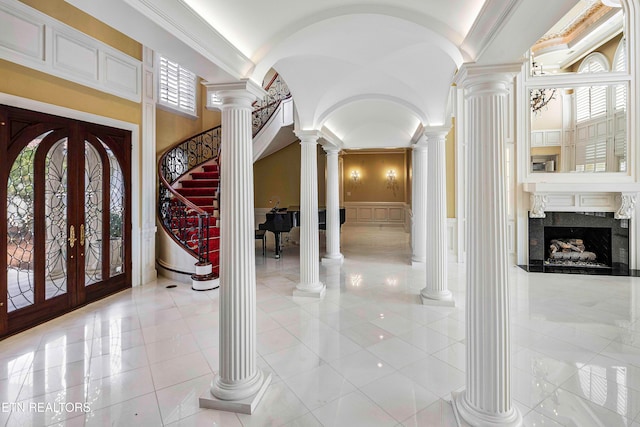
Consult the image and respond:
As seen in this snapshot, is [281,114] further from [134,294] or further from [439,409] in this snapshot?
[439,409]

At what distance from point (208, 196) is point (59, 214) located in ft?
10.3

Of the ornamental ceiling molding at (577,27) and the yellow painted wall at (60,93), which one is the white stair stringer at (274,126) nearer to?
the yellow painted wall at (60,93)

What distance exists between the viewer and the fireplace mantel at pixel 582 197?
6.43 metres

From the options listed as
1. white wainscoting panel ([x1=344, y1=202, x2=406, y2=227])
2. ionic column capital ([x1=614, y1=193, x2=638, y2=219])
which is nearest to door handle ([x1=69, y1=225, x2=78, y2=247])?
ionic column capital ([x1=614, y1=193, x2=638, y2=219])

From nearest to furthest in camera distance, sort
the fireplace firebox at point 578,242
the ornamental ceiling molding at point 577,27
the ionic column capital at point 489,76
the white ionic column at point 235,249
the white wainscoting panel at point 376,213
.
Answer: the ionic column capital at point 489,76 → the white ionic column at point 235,249 → the ornamental ceiling molding at point 577,27 → the fireplace firebox at point 578,242 → the white wainscoting panel at point 376,213

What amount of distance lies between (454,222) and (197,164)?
629cm

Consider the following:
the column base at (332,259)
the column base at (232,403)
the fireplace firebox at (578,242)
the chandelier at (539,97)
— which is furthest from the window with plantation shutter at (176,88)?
the fireplace firebox at (578,242)

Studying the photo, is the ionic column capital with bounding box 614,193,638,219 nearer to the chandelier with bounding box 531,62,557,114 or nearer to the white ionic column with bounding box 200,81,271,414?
the chandelier with bounding box 531,62,557,114

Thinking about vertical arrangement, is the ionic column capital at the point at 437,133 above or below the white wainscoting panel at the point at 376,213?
above

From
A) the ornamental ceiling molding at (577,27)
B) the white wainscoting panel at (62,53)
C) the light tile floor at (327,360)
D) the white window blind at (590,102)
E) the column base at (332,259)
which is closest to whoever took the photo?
the light tile floor at (327,360)

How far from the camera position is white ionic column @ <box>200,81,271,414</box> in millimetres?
2445

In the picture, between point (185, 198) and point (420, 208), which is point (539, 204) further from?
point (185, 198)

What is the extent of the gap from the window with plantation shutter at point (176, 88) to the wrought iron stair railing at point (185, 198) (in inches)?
32.7

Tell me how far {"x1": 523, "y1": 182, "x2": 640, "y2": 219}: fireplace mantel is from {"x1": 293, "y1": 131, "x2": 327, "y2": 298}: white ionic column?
4.83m
